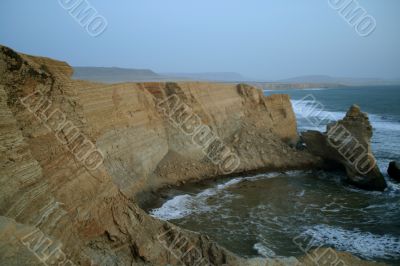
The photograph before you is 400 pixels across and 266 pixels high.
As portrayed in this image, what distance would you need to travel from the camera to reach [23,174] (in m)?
4.17

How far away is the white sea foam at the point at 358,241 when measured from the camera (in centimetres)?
882

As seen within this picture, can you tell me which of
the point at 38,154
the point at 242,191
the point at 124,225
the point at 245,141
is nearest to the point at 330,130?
the point at 245,141

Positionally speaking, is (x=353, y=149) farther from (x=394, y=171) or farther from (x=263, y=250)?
(x=263, y=250)

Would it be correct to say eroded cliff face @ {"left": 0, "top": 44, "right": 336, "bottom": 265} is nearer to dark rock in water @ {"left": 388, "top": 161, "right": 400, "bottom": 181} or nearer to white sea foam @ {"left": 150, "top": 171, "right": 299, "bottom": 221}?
white sea foam @ {"left": 150, "top": 171, "right": 299, "bottom": 221}

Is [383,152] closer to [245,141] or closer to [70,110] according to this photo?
[245,141]

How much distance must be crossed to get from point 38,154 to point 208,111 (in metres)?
12.7

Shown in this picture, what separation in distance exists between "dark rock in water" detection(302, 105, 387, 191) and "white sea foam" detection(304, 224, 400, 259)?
5.03 meters

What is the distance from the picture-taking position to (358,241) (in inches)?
375

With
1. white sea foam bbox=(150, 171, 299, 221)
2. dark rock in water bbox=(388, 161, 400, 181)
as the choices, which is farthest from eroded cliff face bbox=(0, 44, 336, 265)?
dark rock in water bbox=(388, 161, 400, 181)

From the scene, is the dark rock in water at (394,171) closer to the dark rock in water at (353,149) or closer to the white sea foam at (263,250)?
the dark rock in water at (353,149)

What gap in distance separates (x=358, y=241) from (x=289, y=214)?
2.38 meters

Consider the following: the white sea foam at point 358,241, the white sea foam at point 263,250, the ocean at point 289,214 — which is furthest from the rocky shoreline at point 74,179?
the white sea foam at point 358,241

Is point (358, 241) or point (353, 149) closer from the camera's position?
point (358, 241)

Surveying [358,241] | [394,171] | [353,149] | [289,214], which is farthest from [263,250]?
[394,171]
